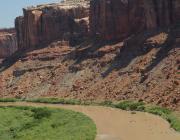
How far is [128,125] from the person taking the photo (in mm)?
49562

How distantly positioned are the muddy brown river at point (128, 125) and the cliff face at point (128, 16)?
2088 centimetres

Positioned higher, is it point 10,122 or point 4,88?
point 10,122

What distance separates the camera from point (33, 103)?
7656 cm

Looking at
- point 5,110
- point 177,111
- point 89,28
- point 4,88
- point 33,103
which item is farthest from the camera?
point 89,28

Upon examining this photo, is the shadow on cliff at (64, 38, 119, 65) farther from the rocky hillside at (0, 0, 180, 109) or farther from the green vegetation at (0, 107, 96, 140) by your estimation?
the green vegetation at (0, 107, 96, 140)

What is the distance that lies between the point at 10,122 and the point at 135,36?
32.2m

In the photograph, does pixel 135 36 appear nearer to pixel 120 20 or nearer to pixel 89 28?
pixel 120 20

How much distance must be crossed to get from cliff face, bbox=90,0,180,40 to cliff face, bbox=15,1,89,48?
6.81 metres

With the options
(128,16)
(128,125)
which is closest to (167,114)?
(128,125)

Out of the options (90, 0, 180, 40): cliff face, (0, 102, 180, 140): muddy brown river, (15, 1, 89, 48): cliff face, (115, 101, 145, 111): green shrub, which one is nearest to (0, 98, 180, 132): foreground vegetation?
(115, 101, 145, 111): green shrub

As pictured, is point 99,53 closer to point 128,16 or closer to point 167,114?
point 128,16

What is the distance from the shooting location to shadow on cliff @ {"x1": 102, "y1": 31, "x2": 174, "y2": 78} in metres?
71.1

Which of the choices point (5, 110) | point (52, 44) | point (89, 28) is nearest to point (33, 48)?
point (52, 44)

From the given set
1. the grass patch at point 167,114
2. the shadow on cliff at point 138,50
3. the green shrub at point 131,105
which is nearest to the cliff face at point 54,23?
the shadow on cliff at point 138,50
